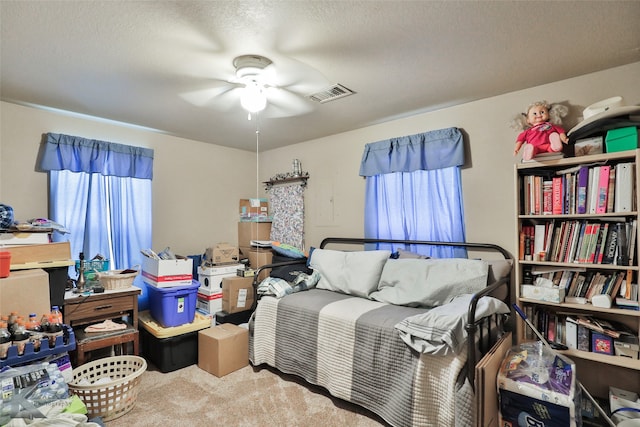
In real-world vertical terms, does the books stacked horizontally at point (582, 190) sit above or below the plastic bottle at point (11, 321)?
above

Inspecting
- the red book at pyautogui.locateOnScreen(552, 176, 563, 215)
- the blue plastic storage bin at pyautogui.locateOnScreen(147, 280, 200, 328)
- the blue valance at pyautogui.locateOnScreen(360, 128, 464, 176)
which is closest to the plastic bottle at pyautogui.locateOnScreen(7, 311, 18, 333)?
the blue plastic storage bin at pyautogui.locateOnScreen(147, 280, 200, 328)

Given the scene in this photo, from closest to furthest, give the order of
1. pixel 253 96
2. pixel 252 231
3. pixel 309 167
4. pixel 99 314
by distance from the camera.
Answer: pixel 253 96 → pixel 99 314 → pixel 309 167 → pixel 252 231

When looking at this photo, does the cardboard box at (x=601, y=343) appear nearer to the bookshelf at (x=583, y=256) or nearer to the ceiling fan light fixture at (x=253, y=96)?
the bookshelf at (x=583, y=256)

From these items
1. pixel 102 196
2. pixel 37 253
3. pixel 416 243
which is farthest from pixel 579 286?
pixel 102 196

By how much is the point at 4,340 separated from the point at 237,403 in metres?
1.34

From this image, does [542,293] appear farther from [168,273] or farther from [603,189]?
[168,273]

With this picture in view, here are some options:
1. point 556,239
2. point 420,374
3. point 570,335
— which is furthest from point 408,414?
point 556,239

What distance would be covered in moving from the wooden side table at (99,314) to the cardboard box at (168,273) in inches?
8.0

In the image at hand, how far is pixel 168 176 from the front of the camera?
3.60m

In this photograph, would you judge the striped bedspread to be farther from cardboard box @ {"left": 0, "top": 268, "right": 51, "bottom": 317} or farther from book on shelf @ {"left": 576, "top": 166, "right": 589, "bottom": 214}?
cardboard box @ {"left": 0, "top": 268, "right": 51, "bottom": 317}

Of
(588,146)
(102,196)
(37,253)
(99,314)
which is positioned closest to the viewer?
(588,146)

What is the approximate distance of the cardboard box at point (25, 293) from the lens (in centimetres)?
171

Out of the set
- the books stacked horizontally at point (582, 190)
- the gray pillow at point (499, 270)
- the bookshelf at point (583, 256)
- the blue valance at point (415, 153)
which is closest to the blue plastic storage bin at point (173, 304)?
the blue valance at point (415, 153)

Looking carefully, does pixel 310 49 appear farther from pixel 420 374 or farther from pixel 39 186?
pixel 39 186
